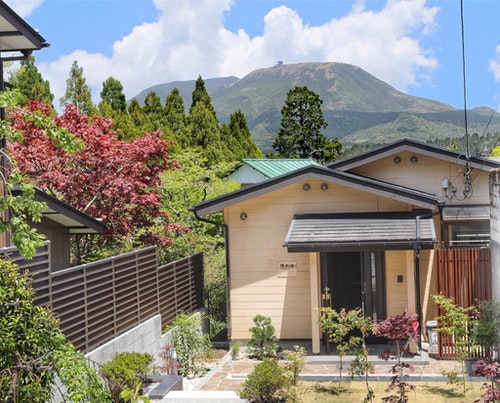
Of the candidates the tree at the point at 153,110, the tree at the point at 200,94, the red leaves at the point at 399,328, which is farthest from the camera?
the tree at the point at 200,94

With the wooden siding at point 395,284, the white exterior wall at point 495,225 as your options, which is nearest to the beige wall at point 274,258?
the wooden siding at point 395,284

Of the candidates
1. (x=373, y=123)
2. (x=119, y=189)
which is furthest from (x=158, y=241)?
(x=373, y=123)

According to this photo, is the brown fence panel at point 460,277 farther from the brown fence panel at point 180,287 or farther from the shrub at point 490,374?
the brown fence panel at point 180,287

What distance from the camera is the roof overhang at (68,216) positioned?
11.9 meters

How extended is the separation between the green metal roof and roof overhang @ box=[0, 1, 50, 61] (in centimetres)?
1283

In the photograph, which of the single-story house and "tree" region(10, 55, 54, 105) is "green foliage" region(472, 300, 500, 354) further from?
"tree" region(10, 55, 54, 105)

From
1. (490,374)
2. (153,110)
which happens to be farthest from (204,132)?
(490,374)

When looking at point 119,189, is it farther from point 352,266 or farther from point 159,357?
point 352,266

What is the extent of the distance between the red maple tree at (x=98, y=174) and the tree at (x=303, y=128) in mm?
35311

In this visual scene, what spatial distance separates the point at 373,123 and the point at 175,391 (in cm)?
10909

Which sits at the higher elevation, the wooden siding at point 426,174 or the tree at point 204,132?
the tree at point 204,132

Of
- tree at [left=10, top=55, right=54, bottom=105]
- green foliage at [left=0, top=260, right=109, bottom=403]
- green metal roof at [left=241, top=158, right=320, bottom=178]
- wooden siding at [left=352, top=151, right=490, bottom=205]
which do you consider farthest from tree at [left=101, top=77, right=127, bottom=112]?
green foliage at [left=0, top=260, right=109, bottom=403]

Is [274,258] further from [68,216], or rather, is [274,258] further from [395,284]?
[68,216]

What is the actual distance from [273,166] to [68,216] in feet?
47.6
